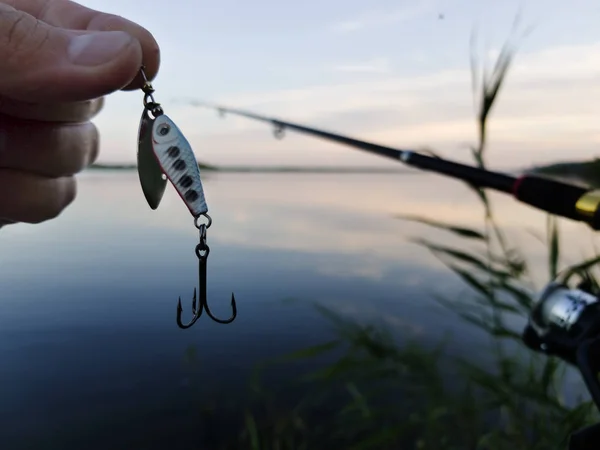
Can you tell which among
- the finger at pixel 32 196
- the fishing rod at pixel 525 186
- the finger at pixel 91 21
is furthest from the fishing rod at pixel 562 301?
the finger at pixel 32 196

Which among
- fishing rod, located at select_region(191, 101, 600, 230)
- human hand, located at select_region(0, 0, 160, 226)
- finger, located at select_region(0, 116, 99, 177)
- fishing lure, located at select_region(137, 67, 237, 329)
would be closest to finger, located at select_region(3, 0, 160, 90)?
human hand, located at select_region(0, 0, 160, 226)

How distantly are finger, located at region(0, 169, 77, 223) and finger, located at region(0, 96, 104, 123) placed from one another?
8.0 inches

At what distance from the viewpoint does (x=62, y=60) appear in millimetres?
841

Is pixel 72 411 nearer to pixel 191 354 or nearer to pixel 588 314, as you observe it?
pixel 191 354

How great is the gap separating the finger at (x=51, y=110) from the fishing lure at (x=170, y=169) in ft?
1.22

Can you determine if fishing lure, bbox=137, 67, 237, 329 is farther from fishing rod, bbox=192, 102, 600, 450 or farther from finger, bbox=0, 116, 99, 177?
finger, bbox=0, 116, 99, 177

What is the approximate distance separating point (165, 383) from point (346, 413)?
1473 millimetres

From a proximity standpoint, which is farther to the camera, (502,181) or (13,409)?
(13,409)

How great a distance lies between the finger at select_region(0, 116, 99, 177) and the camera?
1.38 metres

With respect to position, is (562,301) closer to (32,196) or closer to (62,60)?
(62,60)

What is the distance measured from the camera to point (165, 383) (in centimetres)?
362

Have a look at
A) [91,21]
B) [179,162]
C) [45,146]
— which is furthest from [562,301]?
[45,146]

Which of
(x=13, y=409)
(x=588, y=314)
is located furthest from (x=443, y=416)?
(x=13, y=409)

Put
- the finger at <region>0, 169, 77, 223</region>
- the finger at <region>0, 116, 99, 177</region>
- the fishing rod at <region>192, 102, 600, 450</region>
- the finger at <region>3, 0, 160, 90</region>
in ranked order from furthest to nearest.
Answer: the finger at <region>0, 169, 77, 223</region>, the finger at <region>0, 116, 99, 177</region>, the finger at <region>3, 0, 160, 90</region>, the fishing rod at <region>192, 102, 600, 450</region>
